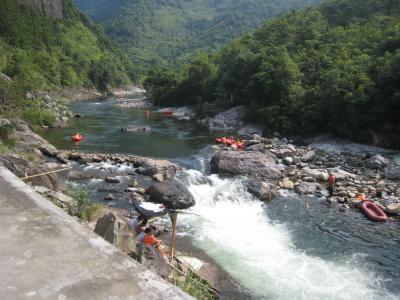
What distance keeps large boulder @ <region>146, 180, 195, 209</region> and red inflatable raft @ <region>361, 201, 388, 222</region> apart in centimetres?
752

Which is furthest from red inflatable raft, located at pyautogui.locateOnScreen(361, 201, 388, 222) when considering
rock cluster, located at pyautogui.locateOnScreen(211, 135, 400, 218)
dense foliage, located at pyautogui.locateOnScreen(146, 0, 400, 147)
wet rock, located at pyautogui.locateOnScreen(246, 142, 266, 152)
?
dense foliage, located at pyautogui.locateOnScreen(146, 0, 400, 147)

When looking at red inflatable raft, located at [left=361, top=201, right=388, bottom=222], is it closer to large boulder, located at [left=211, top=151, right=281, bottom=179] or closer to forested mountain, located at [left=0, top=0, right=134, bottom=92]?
large boulder, located at [left=211, top=151, right=281, bottom=179]

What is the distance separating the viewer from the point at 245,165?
73.0 feet

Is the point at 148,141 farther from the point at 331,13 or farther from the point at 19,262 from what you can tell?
the point at 331,13

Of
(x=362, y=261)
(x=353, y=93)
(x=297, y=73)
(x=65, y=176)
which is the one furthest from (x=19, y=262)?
(x=297, y=73)

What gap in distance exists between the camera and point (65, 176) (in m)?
19.6

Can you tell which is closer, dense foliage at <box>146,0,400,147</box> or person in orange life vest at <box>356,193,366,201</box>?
person in orange life vest at <box>356,193,366,201</box>

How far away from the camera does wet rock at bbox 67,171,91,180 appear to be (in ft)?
63.7

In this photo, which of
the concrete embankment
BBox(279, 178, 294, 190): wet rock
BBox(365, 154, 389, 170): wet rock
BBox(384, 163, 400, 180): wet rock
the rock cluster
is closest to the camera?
the concrete embankment

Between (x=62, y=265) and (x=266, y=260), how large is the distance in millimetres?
9422

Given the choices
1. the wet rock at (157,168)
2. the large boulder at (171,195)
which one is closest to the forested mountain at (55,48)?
the wet rock at (157,168)

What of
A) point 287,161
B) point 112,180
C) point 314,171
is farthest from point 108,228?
point 287,161

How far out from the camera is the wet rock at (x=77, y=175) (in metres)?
19.4

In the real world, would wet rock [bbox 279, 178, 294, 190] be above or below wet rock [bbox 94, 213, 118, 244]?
below
